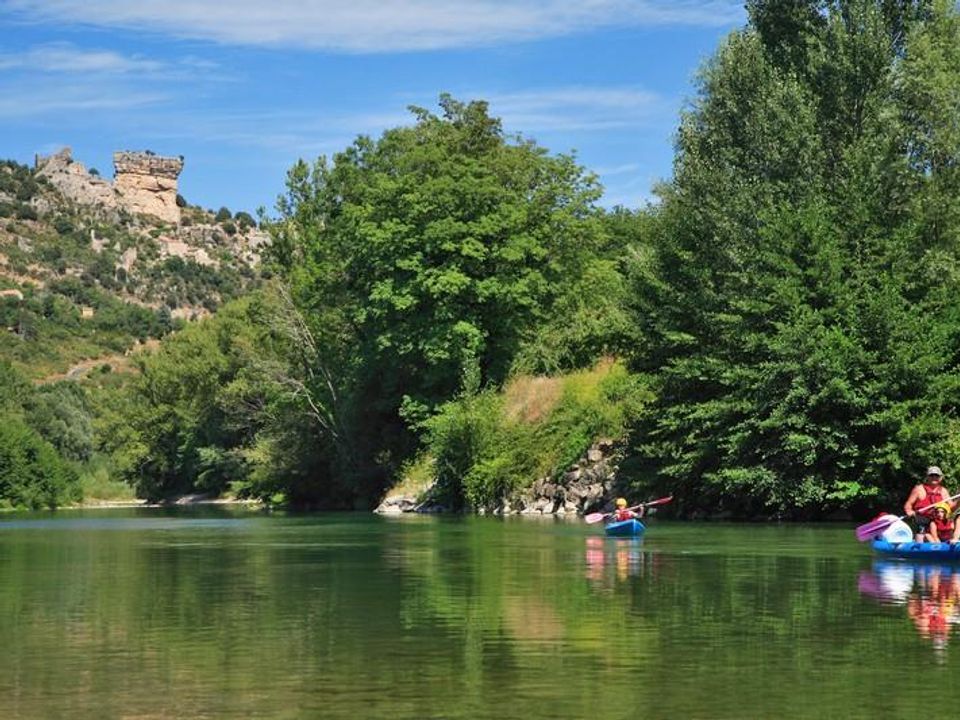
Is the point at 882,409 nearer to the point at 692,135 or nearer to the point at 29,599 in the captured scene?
the point at 692,135

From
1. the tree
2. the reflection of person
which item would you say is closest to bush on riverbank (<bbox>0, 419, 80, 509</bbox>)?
the tree

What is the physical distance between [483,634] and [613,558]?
462 inches

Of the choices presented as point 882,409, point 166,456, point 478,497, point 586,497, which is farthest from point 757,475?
point 166,456

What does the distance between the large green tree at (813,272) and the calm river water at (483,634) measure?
905 centimetres

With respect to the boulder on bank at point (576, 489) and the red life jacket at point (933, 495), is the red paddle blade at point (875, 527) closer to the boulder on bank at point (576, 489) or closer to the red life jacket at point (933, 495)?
the red life jacket at point (933, 495)

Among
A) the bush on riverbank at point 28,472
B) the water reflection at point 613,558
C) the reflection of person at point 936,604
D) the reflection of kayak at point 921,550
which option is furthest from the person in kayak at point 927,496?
the bush on riverbank at point 28,472

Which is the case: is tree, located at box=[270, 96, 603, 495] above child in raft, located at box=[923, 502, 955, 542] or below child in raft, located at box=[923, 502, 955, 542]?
above

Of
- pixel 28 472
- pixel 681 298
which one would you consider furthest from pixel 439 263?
pixel 28 472

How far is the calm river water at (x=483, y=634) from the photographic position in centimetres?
1237

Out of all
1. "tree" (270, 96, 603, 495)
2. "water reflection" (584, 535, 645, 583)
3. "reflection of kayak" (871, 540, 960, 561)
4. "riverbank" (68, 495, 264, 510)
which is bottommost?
"riverbank" (68, 495, 264, 510)

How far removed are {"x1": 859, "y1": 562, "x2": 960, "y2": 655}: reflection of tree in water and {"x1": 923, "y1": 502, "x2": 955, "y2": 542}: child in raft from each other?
3.77 feet

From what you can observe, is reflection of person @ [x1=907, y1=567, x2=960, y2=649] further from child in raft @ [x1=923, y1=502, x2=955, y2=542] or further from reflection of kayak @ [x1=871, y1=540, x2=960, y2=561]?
child in raft @ [x1=923, y1=502, x2=955, y2=542]

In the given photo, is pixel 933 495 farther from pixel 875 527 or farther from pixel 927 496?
pixel 875 527

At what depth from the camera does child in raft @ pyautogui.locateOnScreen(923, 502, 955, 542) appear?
89.6 feet
